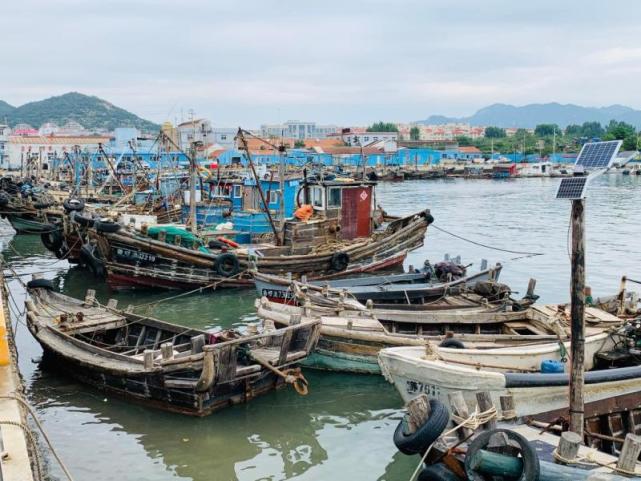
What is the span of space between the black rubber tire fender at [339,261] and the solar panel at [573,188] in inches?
547

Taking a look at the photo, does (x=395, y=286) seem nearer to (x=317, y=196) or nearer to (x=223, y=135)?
(x=317, y=196)

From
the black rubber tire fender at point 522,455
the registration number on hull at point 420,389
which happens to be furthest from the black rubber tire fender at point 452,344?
the black rubber tire fender at point 522,455

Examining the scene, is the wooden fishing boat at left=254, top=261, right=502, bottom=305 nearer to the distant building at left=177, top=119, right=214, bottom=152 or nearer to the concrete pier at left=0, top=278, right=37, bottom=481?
the concrete pier at left=0, top=278, right=37, bottom=481

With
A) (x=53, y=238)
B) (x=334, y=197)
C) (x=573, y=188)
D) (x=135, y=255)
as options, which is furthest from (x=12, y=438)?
(x=53, y=238)

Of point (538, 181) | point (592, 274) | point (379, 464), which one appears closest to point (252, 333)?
point (379, 464)

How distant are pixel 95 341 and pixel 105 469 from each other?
398 cm

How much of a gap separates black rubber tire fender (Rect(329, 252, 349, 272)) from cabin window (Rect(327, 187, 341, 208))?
196cm

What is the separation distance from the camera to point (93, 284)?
74.0 ft

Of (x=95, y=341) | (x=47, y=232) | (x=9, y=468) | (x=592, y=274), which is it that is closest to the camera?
(x=9, y=468)

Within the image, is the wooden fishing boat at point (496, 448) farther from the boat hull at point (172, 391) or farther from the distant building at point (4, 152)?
the distant building at point (4, 152)

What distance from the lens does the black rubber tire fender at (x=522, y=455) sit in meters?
6.25

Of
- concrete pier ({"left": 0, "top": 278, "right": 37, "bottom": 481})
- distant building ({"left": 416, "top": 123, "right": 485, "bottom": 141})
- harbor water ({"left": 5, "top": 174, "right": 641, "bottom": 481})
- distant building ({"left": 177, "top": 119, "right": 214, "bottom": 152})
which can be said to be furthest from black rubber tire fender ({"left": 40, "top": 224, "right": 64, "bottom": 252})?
distant building ({"left": 416, "top": 123, "right": 485, "bottom": 141})

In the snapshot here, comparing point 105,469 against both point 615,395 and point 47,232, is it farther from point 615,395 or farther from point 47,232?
point 47,232

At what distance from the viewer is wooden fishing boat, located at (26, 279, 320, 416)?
10195 millimetres
